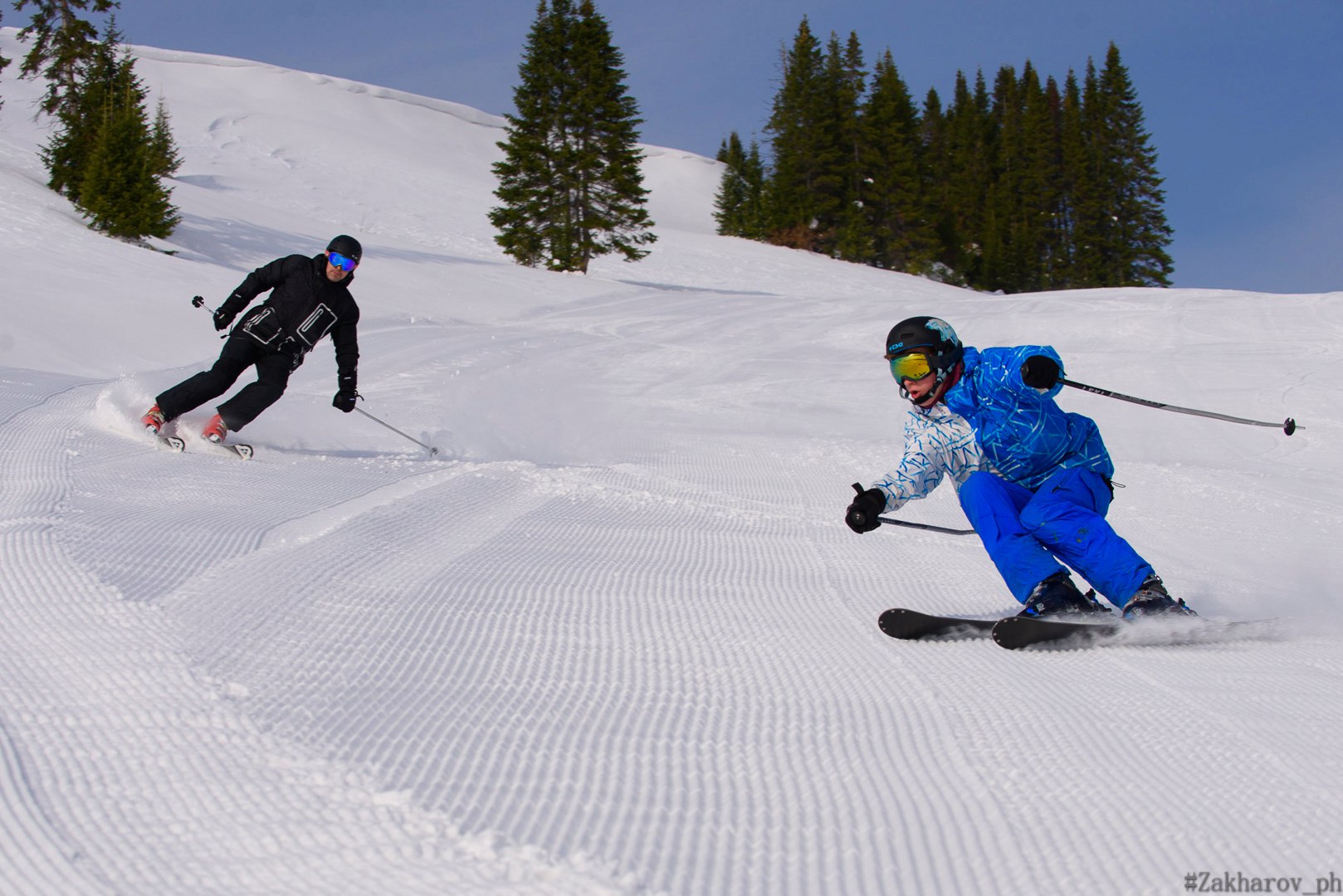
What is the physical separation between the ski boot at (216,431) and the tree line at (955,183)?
43663mm

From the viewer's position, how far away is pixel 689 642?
9.92 feet

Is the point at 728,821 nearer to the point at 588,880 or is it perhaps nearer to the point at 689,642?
the point at 588,880

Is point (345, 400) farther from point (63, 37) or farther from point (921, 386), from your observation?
point (63, 37)

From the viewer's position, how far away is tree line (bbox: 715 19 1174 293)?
170 feet

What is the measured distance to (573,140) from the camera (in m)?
30.6

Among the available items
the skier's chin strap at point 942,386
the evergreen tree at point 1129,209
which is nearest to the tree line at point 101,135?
the skier's chin strap at point 942,386

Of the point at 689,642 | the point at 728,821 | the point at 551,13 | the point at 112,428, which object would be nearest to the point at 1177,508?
the point at 689,642

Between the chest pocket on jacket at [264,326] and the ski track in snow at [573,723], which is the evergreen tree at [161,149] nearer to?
the chest pocket on jacket at [264,326]

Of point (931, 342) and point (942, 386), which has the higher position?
point (931, 342)

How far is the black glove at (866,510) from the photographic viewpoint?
3369mm

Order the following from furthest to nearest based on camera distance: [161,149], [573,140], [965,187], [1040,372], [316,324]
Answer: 1. [965,187]
2. [573,140]
3. [161,149]
4. [316,324]
5. [1040,372]

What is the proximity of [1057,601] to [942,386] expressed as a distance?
0.85m

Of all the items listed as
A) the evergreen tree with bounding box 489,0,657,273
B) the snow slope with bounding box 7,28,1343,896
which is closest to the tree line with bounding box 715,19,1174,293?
the evergreen tree with bounding box 489,0,657,273

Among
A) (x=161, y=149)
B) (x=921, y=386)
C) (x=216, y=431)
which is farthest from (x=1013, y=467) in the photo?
(x=161, y=149)
